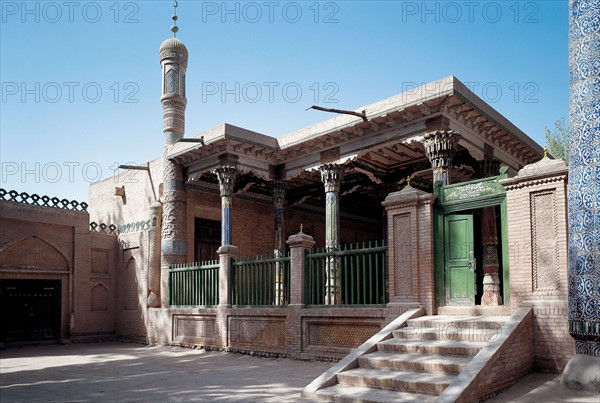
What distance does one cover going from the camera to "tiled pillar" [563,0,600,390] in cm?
616

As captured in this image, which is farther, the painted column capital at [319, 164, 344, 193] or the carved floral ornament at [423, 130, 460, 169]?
the painted column capital at [319, 164, 344, 193]

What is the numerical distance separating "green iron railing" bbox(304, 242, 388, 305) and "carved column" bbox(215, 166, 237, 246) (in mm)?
3971

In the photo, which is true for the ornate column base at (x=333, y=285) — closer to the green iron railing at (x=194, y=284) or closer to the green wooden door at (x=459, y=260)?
the green wooden door at (x=459, y=260)

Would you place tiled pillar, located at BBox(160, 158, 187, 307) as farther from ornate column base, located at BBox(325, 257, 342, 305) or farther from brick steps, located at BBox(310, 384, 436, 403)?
brick steps, located at BBox(310, 384, 436, 403)

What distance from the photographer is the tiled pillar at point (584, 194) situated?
6160 millimetres

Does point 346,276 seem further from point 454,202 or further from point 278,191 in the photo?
point 278,191

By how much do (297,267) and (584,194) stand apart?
5931 millimetres

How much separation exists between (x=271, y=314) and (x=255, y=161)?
4884 millimetres

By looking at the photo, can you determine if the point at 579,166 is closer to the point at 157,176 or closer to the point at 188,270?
the point at 188,270

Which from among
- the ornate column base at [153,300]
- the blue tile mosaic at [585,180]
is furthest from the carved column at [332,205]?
the blue tile mosaic at [585,180]

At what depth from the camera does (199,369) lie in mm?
10195

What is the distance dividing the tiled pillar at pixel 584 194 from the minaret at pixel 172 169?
11.0 meters

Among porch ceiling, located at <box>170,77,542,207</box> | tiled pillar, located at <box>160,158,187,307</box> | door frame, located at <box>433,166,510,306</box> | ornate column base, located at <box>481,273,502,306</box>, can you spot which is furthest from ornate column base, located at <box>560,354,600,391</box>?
tiled pillar, located at <box>160,158,187,307</box>

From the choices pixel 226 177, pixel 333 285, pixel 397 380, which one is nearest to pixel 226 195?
pixel 226 177
